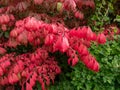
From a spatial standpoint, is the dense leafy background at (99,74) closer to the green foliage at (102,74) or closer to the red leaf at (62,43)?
the green foliage at (102,74)

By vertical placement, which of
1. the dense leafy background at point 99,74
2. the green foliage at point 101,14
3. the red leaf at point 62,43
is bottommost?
the dense leafy background at point 99,74

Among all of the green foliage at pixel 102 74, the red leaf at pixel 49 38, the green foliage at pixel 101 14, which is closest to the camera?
the red leaf at pixel 49 38

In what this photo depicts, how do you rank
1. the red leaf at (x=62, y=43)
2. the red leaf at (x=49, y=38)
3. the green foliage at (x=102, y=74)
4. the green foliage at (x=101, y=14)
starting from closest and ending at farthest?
the red leaf at (x=62, y=43)
the red leaf at (x=49, y=38)
the green foliage at (x=102, y=74)
the green foliage at (x=101, y=14)

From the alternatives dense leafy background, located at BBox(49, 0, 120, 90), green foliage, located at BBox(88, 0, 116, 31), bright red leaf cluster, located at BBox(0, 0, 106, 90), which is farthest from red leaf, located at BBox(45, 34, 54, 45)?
green foliage, located at BBox(88, 0, 116, 31)

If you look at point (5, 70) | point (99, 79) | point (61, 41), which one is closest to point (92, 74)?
point (99, 79)

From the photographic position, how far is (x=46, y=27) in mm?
2977

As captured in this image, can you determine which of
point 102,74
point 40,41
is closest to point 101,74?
point 102,74

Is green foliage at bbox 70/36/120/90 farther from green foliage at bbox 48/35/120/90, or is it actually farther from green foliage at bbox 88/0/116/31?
green foliage at bbox 88/0/116/31

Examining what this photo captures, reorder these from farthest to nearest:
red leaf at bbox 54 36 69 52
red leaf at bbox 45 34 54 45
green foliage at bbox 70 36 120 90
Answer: green foliage at bbox 70 36 120 90
red leaf at bbox 45 34 54 45
red leaf at bbox 54 36 69 52

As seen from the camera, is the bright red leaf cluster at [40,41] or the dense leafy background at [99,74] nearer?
the bright red leaf cluster at [40,41]

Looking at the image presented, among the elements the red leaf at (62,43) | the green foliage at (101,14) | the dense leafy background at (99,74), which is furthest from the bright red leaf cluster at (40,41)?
the green foliage at (101,14)

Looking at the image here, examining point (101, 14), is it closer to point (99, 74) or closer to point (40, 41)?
point (99, 74)

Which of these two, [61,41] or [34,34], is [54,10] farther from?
[61,41]

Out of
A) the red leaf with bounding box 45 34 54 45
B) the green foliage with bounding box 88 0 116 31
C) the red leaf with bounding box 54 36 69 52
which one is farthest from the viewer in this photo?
the green foliage with bounding box 88 0 116 31
